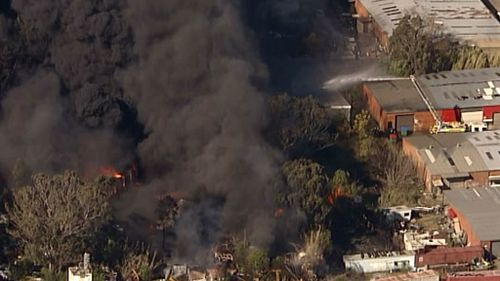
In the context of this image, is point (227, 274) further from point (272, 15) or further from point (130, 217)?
point (272, 15)

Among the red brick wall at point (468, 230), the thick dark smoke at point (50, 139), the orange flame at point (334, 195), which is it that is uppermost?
the thick dark smoke at point (50, 139)

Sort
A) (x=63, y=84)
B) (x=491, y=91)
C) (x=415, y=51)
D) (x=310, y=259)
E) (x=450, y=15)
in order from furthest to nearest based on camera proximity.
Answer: (x=450, y=15) → (x=415, y=51) → (x=491, y=91) → (x=63, y=84) → (x=310, y=259)

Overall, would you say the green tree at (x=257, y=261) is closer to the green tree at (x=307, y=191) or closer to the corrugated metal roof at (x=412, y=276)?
the green tree at (x=307, y=191)

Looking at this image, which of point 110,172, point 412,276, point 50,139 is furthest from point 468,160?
point 50,139

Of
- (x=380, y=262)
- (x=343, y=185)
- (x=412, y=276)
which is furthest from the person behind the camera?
(x=343, y=185)

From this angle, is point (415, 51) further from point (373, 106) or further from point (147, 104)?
point (147, 104)

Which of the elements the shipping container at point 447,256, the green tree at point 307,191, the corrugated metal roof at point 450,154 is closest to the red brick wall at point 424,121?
the corrugated metal roof at point 450,154
